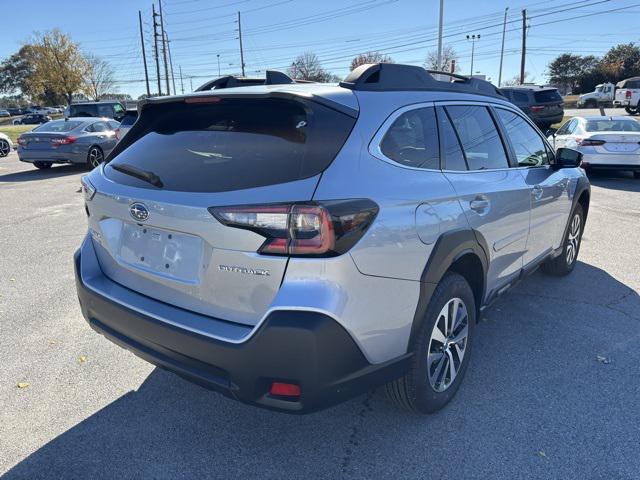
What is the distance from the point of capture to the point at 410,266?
232cm

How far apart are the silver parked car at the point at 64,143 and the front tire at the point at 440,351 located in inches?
496

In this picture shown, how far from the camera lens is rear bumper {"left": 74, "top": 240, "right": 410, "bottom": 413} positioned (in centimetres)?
198

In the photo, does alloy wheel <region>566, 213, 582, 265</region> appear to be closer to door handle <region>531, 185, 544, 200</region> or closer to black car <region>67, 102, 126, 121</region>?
door handle <region>531, 185, 544, 200</region>

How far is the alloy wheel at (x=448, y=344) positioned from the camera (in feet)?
8.93

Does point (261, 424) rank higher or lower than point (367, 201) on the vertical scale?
lower

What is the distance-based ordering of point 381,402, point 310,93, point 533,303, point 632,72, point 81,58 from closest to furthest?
point 310,93 < point 381,402 < point 533,303 < point 81,58 < point 632,72

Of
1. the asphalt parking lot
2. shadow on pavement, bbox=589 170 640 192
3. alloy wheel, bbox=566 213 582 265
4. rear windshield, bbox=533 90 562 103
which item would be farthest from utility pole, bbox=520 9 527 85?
the asphalt parking lot

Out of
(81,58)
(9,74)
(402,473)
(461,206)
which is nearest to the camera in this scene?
(402,473)

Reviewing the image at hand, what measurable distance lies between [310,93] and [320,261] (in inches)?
31.8

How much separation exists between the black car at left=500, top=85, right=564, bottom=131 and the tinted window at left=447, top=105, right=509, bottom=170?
18.5 metres

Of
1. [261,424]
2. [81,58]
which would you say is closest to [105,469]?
[261,424]

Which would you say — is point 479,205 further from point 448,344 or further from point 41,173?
point 41,173

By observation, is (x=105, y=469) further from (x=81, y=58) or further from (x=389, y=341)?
(x=81, y=58)

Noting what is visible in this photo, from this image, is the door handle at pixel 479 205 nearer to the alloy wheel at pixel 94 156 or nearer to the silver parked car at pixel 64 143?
the silver parked car at pixel 64 143
